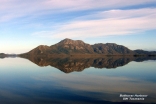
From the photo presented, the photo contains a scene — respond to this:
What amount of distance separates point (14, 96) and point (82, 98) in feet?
37.3

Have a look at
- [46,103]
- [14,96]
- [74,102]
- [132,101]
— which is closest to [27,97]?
[14,96]

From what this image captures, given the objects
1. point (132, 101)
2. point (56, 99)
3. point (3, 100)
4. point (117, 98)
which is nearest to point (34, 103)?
point (56, 99)

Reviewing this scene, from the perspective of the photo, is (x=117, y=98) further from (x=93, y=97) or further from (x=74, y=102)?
(x=74, y=102)

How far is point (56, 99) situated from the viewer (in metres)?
26.5

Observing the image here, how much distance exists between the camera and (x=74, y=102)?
24.8m

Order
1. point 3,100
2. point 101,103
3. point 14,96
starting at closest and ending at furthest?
point 101,103, point 3,100, point 14,96

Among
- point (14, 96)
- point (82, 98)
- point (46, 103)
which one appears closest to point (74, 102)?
point (82, 98)

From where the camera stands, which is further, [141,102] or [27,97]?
[27,97]

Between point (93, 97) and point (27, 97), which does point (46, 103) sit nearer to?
point (27, 97)

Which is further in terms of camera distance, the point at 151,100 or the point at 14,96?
the point at 14,96

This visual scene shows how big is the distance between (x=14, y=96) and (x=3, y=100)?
238 cm

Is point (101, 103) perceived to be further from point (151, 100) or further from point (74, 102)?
point (151, 100)

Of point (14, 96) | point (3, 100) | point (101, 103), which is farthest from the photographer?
point (14, 96)

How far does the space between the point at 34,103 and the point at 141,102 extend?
1519 cm
